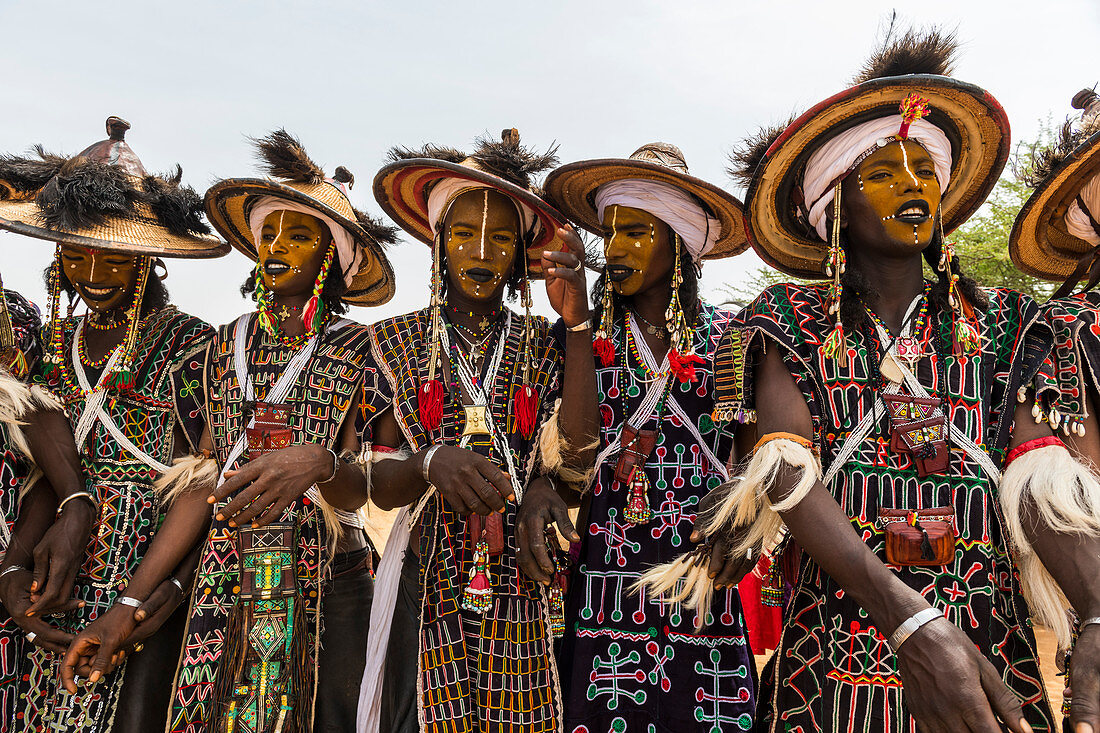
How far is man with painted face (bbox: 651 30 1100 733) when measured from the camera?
88.0 inches

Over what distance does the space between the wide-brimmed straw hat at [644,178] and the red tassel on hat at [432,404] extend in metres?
1.06

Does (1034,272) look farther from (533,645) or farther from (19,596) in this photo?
(19,596)

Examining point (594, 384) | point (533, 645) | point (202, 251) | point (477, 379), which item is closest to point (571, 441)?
Result: point (594, 384)

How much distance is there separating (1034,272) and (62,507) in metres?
4.23

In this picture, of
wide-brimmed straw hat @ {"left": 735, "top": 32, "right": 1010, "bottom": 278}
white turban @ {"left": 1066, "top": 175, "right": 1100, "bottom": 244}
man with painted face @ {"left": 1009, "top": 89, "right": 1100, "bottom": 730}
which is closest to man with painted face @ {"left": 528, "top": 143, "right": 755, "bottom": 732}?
wide-brimmed straw hat @ {"left": 735, "top": 32, "right": 1010, "bottom": 278}

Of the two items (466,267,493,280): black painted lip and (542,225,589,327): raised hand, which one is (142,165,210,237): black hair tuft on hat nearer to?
(466,267,493,280): black painted lip

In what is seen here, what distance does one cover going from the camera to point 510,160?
3.60m

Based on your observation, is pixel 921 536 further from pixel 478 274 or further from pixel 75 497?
pixel 75 497

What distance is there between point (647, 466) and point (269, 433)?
5.26 feet

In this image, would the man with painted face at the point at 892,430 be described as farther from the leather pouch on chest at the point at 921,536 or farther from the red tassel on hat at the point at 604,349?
the red tassel on hat at the point at 604,349

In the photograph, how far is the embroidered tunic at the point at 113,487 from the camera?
3.50 metres

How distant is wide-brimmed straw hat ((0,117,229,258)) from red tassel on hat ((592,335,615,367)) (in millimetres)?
2135

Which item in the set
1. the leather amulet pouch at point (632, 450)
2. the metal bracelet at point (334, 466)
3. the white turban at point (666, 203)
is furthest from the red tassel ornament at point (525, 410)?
the white turban at point (666, 203)

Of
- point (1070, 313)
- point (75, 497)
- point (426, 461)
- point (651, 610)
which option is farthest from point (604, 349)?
point (75, 497)
